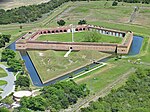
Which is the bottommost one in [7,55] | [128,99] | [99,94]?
[7,55]

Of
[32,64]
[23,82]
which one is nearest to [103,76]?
[23,82]

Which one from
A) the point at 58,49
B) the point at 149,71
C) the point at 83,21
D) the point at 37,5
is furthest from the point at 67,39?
the point at 37,5

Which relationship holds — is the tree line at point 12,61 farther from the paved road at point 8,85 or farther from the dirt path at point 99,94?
the dirt path at point 99,94

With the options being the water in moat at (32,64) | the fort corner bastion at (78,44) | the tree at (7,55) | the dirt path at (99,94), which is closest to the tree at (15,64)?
the water in moat at (32,64)

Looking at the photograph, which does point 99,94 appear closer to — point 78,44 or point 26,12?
point 78,44

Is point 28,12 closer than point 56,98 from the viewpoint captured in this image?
No

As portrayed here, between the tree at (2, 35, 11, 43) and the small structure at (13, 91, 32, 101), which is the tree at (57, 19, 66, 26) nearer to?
the tree at (2, 35, 11, 43)

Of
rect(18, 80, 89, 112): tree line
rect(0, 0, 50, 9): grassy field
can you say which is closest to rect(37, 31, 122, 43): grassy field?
rect(18, 80, 89, 112): tree line

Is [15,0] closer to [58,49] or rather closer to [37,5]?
[37,5]
